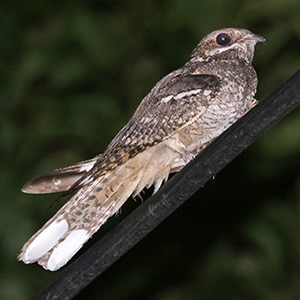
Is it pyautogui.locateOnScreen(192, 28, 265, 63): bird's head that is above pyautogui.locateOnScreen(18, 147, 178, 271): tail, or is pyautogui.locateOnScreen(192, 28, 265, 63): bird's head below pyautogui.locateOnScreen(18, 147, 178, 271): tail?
above

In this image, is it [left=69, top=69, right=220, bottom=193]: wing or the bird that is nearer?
the bird

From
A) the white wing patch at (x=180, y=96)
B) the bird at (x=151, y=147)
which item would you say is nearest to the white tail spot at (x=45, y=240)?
the bird at (x=151, y=147)

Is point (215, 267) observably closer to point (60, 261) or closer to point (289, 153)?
point (289, 153)

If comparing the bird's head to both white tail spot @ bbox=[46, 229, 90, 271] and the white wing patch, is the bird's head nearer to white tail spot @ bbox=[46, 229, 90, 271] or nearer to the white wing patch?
the white wing patch

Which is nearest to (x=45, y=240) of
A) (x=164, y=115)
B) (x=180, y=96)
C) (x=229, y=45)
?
(x=164, y=115)

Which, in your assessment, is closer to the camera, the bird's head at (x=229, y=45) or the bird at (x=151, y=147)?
the bird at (x=151, y=147)

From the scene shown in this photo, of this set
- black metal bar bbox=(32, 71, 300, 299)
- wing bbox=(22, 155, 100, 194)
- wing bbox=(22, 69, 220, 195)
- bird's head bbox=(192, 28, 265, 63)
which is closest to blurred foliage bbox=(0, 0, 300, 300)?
bird's head bbox=(192, 28, 265, 63)

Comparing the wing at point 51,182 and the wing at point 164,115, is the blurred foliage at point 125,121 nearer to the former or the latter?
the wing at point 164,115
